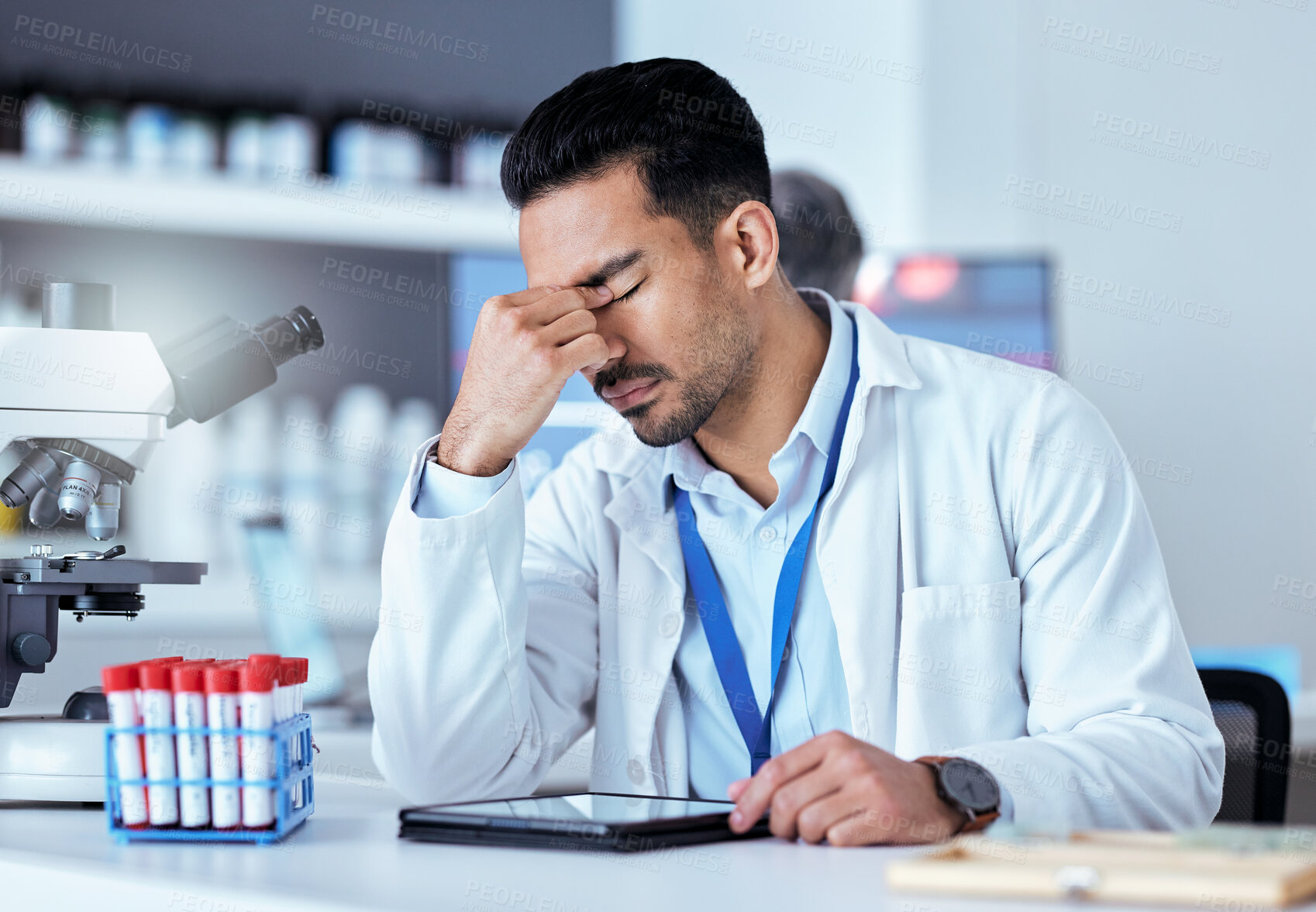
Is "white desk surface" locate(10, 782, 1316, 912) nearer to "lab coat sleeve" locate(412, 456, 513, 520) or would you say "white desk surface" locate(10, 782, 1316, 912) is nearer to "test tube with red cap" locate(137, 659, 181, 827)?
"test tube with red cap" locate(137, 659, 181, 827)

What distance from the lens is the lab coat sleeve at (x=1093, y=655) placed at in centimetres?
110

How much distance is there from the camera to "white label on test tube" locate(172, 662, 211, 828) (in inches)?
38.5

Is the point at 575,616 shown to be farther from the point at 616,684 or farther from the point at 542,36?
the point at 542,36

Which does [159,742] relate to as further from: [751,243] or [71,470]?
[751,243]

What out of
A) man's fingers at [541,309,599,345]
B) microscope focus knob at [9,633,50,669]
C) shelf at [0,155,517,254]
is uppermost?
shelf at [0,155,517,254]

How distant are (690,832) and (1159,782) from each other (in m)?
0.51

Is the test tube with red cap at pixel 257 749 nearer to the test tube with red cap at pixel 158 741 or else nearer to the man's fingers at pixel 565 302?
the test tube with red cap at pixel 158 741

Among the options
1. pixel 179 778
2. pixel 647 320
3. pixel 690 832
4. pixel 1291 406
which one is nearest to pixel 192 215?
pixel 647 320

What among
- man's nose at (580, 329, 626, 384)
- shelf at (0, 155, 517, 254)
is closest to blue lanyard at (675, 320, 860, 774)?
man's nose at (580, 329, 626, 384)

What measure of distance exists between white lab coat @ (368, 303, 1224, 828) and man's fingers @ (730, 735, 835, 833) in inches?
11.3

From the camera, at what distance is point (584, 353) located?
141 cm

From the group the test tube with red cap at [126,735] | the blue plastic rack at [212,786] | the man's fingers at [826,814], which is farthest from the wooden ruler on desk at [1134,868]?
the test tube with red cap at [126,735]

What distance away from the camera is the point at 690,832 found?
3.12 feet

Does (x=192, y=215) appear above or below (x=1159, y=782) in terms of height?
above
